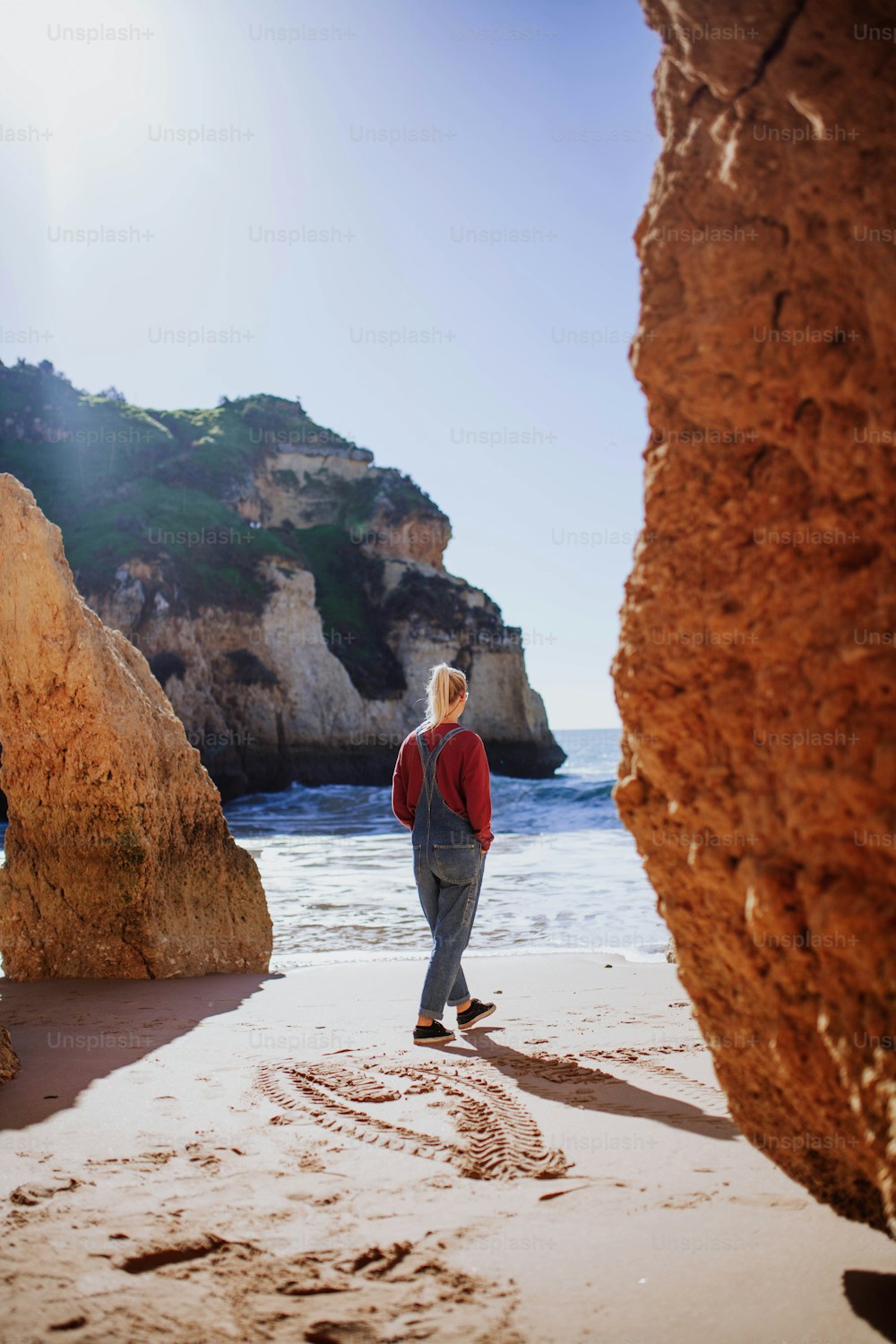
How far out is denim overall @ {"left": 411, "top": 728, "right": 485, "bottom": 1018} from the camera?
14.3ft

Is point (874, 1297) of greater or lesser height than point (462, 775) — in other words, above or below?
below

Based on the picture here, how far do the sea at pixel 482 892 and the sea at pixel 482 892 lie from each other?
0.6 inches

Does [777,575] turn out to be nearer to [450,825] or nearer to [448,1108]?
[448,1108]

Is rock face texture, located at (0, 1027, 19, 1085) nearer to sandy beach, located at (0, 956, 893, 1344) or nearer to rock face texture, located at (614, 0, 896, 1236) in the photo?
sandy beach, located at (0, 956, 893, 1344)

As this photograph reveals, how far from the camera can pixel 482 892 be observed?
10.9 meters

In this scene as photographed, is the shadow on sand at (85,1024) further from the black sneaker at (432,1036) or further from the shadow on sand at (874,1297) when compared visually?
the shadow on sand at (874,1297)

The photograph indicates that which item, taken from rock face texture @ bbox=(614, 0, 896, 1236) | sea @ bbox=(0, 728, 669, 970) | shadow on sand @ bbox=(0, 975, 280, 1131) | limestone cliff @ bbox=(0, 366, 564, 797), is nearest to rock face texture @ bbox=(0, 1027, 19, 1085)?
shadow on sand @ bbox=(0, 975, 280, 1131)

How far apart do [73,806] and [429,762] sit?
98.5 inches

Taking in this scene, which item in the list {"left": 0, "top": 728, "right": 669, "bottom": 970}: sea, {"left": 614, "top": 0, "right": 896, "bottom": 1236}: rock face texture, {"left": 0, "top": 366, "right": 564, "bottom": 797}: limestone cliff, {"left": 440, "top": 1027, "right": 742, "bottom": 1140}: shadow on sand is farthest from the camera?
{"left": 0, "top": 366, "right": 564, "bottom": 797}: limestone cliff

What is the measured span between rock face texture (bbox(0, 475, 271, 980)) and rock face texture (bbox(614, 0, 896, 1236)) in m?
4.14

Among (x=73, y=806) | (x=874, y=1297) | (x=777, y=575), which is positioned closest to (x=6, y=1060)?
(x=73, y=806)

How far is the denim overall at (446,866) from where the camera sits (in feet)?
14.3

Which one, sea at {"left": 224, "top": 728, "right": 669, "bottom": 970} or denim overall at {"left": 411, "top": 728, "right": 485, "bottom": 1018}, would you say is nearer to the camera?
denim overall at {"left": 411, "top": 728, "right": 485, "bottom": 1018}

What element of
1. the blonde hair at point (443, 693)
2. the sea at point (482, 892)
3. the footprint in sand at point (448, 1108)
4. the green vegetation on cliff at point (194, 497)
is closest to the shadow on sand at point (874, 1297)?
the footprint in sand at point (448, 1108)
